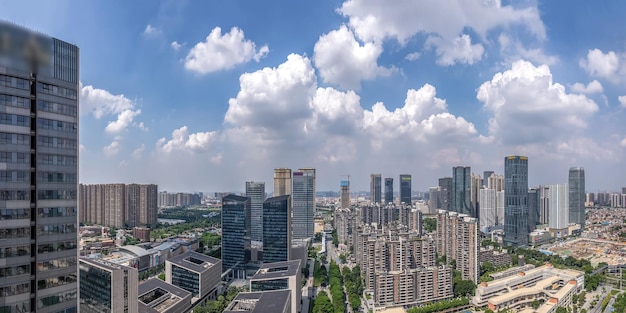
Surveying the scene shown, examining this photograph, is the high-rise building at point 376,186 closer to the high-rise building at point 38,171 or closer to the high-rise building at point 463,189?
the high-rise building at point 463,189

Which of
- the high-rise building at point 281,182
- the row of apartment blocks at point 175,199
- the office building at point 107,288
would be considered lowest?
→ the row of apartment blocks at point 175,199

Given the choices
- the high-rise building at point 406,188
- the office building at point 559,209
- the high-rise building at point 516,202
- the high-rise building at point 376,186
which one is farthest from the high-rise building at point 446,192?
the high-rise building at point 516,202

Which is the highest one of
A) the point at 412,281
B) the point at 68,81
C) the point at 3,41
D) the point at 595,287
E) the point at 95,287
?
the point at 3,41

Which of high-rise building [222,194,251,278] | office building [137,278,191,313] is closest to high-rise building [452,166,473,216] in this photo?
high-rise building [222,194,251,278]

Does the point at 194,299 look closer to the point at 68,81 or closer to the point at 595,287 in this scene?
the point at 68,81

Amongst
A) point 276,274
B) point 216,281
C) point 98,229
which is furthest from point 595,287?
point 98,229

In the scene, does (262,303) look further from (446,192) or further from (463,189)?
(446,192)

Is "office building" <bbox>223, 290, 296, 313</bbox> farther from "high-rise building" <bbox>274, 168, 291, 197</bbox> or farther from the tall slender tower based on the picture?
the tall slender tower
